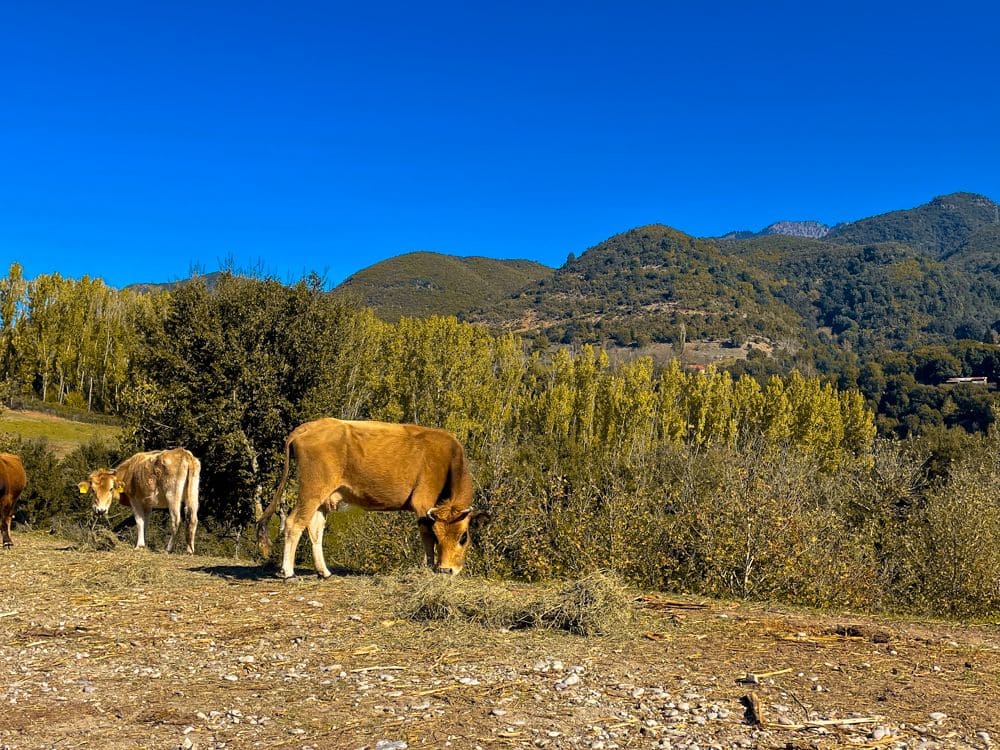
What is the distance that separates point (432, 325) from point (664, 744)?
5162cm

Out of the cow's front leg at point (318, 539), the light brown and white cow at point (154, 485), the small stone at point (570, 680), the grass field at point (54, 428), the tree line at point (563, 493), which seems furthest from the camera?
the grass field at point (54, 428)

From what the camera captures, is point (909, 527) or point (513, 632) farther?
point (909, 527)

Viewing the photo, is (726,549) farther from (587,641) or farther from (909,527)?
(909,527)

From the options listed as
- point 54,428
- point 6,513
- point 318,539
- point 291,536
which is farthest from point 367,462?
point 54,428

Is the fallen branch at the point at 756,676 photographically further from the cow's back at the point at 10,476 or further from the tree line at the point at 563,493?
the cow's back at the point at 10,476

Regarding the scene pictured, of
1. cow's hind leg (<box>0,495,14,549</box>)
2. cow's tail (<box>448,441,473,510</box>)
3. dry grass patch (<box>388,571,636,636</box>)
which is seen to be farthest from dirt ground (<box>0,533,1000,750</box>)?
cow's hind leg (<box>0,495,14,549</box>)

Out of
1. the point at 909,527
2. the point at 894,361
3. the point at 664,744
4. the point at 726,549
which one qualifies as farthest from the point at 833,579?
the point at 894,361

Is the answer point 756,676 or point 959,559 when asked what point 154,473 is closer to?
point 756,676

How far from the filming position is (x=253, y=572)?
9.98 meters

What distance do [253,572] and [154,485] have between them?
208 inches

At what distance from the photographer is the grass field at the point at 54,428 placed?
1859 inches

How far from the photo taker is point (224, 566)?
10.7 m

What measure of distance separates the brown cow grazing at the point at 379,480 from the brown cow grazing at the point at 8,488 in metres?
7.31

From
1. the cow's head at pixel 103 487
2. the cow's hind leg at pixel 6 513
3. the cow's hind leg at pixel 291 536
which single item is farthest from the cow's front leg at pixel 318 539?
the cow's hind leg at pixel 6 513
